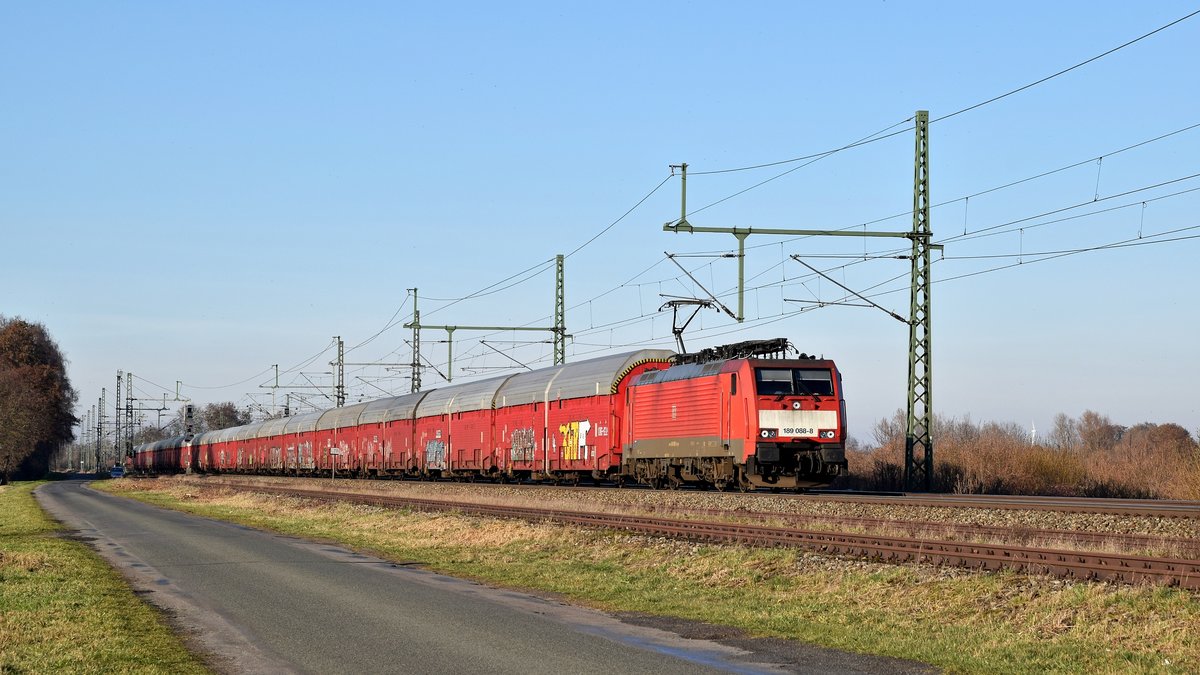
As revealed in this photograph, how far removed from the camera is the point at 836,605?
16.8 m

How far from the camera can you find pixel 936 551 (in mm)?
18953

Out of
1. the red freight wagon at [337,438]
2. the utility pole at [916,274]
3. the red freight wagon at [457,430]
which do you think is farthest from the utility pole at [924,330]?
the red freight wagon at [337,438]

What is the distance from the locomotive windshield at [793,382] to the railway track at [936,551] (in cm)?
642

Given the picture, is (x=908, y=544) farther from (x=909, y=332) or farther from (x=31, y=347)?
(x=31, y=347)

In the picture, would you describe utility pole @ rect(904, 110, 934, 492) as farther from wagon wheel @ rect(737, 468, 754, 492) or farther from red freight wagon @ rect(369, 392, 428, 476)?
red freight wagon @ rect(369, 392, 428, 476)

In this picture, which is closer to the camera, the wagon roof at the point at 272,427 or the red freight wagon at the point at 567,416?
the red freight wagon at the point at 567,416

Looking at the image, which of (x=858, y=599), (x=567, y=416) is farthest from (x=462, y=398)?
(x=858, y=599)

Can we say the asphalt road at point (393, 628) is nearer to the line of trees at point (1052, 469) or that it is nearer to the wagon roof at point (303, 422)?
the line of trees at point (1052, 469)

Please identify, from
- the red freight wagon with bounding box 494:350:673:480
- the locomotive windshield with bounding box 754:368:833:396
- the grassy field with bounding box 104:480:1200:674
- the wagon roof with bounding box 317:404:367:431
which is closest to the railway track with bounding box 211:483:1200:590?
the grassy field with bounding box 104:480:1200:674

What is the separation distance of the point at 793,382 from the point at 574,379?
12.7 metres

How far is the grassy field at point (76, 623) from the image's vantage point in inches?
515

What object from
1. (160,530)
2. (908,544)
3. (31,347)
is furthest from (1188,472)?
(31,347)

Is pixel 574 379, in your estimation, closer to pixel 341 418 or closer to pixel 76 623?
pixel 76 623

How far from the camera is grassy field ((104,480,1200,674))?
1283 cm
